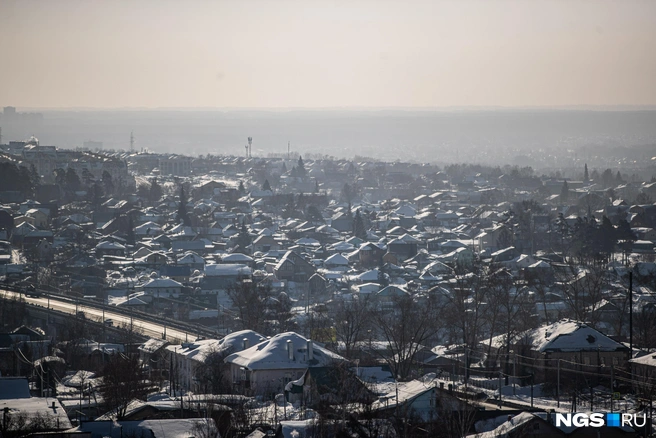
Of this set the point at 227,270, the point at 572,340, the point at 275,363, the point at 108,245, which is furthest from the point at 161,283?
the point at 572,340

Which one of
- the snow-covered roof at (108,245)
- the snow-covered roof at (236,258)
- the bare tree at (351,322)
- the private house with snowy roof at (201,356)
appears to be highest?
the private house with snowy roof at (201,356)

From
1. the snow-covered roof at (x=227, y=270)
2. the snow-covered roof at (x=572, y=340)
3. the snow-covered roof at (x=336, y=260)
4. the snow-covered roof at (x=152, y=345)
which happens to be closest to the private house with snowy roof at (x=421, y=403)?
the snow-covered roof at (x=572, y=340)

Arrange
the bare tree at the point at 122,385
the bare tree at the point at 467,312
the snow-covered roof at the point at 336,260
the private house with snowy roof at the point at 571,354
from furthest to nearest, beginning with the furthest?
1. the snow-covered roof at the point at 336,260
2. the bare tree at the point at 467,312
3. the private house with snowy roof at the point at 571,354
4. the bare tree at the point at 122,385

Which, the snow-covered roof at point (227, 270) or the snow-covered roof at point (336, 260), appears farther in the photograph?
the snow-covered roof at point (336, 260)

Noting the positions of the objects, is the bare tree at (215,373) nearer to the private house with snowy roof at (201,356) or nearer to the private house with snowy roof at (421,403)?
the private house with snowy roof at (201,356)

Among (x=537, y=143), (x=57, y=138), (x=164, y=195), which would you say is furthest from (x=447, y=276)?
(x=537, y=143)

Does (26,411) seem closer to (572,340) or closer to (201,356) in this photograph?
(201,356)
